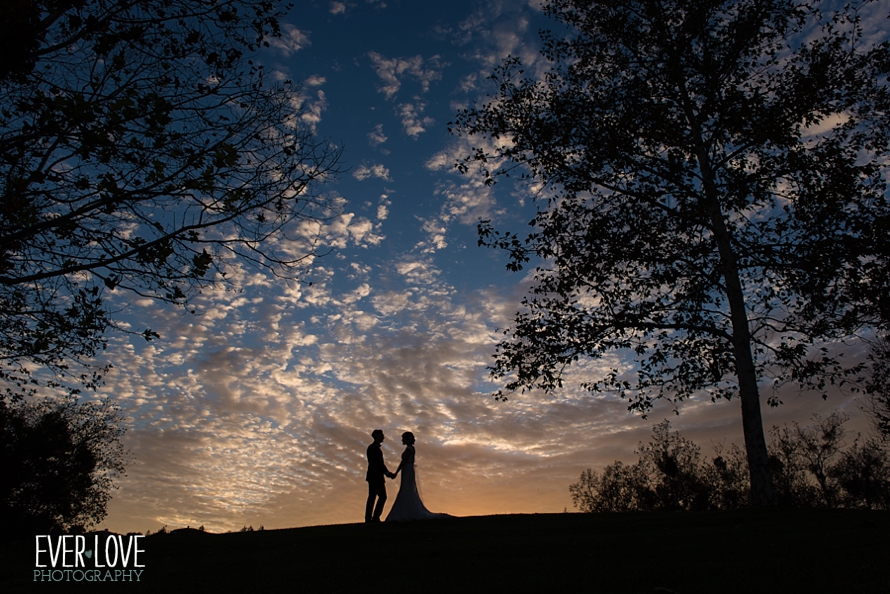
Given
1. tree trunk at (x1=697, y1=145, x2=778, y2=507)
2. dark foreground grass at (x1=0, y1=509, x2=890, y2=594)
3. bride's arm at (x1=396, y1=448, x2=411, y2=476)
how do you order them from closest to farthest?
dark foreground grass at (x1=0, y1=509, x2=890, y2=594)
tree trunk at (x1=697, y1=145, x2=778, y2=507)
bride's arm at (x1=396, y1=448, x2=411, y2=476)

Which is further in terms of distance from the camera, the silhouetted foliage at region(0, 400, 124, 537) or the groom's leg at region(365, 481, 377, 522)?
the silhouetted foliage at region(0, 400, 124, 537)

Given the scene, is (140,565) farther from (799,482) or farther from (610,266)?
(799,482)

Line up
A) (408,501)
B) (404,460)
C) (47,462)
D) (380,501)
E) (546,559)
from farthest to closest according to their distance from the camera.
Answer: (47,462), (380,501), (404,460), (408,501), (546,559)

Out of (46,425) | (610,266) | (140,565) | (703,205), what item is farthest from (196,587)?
(46,425)

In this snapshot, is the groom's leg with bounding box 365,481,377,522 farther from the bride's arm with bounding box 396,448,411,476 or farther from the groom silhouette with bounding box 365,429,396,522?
the bride's arm with bounding box 396,448,411,476

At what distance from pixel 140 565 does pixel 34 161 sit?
32.1ft

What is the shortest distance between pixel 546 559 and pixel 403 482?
31.9 ft

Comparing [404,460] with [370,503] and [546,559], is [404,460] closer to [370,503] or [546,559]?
[370,503]

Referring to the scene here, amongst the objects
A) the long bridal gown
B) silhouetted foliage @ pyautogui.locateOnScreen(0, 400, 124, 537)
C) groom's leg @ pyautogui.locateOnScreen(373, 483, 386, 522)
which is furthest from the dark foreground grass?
silhouetted foliage @ pyautogui.locateOnScreen(0, 400, 124, 537)

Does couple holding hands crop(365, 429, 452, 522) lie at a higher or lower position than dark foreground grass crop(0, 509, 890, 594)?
higher

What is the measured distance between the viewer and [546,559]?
11.3m

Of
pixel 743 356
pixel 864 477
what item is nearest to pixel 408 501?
pixel 743 356

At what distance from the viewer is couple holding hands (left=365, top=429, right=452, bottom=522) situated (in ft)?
65.8

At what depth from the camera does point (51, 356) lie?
16500 millimetres
